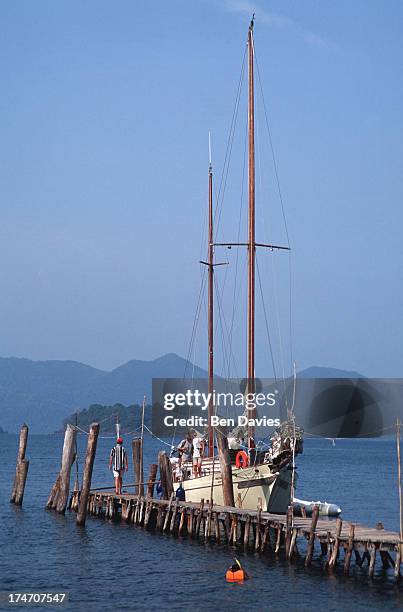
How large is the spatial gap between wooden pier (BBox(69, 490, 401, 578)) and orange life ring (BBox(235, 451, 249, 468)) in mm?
2075

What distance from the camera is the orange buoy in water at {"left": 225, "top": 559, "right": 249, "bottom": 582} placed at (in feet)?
92.5

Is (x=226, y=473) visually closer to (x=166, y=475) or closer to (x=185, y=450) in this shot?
(x=166, y=475)

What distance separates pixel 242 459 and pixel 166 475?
3786mm

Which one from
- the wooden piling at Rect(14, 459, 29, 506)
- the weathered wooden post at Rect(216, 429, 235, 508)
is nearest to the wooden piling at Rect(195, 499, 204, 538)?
the weathered wooden post at Rect(216, 429, 235, 508)

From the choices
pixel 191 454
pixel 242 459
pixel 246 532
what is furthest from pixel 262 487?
pixel 191 454

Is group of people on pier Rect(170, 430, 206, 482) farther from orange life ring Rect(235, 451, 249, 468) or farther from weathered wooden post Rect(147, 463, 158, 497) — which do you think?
orange life ring Rect(235, 451, 249, 468)

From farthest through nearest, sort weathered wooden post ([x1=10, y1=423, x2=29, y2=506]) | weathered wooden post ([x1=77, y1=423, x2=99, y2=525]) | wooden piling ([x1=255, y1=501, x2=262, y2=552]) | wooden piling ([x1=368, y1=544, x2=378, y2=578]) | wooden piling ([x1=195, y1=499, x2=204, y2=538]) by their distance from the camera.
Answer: weathered wooden post ([x1=10, y1=423, x2=29, y2=506])
weathered wooden post ([x1=77, y1=423, x2=99, y2=525])
wooden piling ([x1=195, y1=499, x2=204, y2=538])
wooden piling ([x1=255, y1=501, x2=262, y2=552])
wooden piling ([x1=368, y1=544, x2=378, y2=578])

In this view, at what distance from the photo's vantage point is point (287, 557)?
30672 millimetres

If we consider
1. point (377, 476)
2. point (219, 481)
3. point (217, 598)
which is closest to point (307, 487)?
point (377, 476)

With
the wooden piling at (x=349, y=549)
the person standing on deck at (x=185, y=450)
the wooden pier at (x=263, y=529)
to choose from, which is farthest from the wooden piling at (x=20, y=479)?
the wooden piling at (x=349, y=549)

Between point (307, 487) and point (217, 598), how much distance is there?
4549cm

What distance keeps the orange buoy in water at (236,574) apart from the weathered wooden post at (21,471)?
18.3 m

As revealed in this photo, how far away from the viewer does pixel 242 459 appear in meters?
37.8

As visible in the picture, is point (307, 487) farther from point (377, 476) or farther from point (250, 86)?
point (250, 86)
